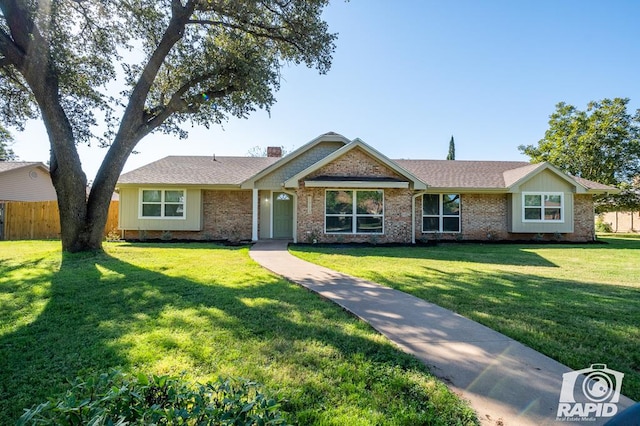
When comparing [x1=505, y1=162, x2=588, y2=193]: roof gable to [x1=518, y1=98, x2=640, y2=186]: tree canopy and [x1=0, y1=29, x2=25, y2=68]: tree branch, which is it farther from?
[x1=0, y1=29, x2=25, y2=68]: tree branch

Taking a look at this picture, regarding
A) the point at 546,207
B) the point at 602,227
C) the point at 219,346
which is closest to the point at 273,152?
the point at 546,207

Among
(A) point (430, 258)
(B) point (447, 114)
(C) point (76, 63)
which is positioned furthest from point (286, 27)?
(B) point (447, 114)

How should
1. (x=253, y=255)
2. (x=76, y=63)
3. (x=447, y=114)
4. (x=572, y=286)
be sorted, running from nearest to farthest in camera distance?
(x=572, y=286) → (x=253, y=255) → (x=76, y=63) → (x=447, y=114)

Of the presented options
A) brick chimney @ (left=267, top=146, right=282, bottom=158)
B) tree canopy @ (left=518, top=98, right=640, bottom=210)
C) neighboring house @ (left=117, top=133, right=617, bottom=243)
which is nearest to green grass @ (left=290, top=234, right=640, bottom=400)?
neighboring house @ (left=117, top=133, right=617, bottom=243)

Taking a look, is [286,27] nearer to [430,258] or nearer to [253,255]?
[253,255]

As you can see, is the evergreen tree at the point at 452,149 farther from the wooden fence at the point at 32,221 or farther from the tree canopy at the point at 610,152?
the wooden fence at the point at 32,221

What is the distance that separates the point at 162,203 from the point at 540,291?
608 inches

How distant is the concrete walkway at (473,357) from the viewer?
8.05 feet

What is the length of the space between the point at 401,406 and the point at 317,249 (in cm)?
1015

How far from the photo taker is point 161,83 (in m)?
13.2

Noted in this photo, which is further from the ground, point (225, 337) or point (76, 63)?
point (76, 63)

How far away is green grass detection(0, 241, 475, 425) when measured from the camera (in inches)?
99.1

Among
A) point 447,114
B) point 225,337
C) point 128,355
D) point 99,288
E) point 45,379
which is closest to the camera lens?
point 45,379

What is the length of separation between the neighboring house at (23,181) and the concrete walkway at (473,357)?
25.7 meters
